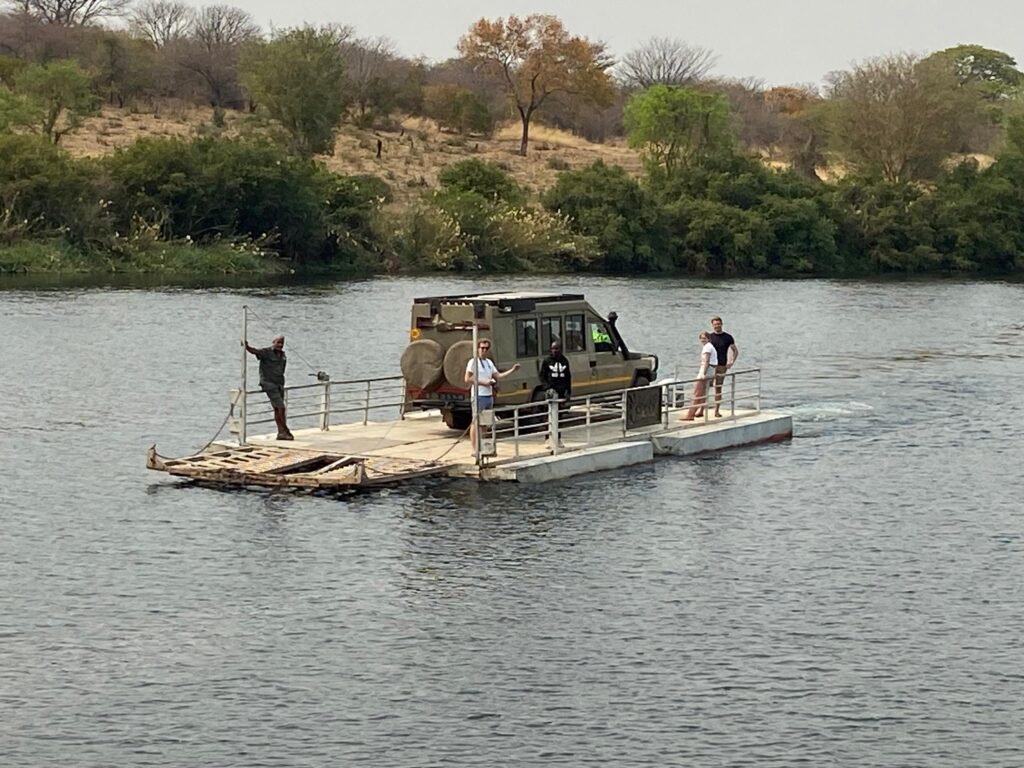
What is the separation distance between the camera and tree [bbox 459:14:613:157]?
131500mm

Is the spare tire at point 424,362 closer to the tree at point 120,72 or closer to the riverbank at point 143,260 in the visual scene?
the riverbank at point 143,260

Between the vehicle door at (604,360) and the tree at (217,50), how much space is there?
92.8 meters

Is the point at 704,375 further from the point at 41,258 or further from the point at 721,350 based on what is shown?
the point at 41,258

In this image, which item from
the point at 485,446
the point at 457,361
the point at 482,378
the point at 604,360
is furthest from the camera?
the point at 604,360

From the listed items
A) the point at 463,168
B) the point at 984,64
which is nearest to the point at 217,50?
the point at 463,168

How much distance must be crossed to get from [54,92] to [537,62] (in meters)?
48.3

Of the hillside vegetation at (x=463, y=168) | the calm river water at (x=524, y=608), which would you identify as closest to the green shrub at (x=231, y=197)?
the hillside vegetation at (x=463, y=168)

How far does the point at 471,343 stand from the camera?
29.6 m

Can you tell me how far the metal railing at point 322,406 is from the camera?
2992 cm

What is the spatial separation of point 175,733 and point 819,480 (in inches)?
620

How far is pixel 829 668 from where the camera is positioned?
20.1 metres

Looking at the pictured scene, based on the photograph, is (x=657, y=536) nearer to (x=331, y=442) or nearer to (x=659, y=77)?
(x=331, y=442)

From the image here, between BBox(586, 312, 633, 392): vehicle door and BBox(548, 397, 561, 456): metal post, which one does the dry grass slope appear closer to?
BBox(586, 312, 633, 392): vehicle door

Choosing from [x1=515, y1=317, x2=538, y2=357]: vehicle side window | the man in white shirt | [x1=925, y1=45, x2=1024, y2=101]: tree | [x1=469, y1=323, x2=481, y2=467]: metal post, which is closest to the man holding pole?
the man in white shirt
